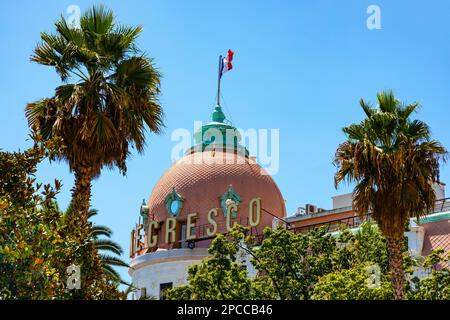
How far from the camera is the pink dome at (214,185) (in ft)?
144

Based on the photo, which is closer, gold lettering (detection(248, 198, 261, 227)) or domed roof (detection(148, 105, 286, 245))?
gold lettering (detection(248, 198, 261, 227))

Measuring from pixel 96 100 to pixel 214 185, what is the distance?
21.6m

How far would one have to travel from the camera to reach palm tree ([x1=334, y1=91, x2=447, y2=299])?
25.0 meters

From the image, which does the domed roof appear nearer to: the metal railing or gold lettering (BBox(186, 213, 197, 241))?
gold lettering (BBox(186, 213, 197, 241))

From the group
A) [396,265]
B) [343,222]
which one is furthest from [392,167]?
[343,222]

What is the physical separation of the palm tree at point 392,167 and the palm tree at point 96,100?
6.10 metres

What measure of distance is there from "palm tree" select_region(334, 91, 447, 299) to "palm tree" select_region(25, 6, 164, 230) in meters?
6.10

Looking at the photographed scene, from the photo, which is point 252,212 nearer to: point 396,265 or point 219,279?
point 219,279

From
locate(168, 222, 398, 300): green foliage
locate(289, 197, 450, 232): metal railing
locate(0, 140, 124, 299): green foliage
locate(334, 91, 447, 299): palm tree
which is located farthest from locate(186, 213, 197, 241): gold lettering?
locate(0, 140, 124, 299): green foliage

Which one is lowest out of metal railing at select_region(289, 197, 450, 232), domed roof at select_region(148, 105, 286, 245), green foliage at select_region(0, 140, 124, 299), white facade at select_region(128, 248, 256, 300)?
green foliage at select_region(0, 140, 124, 299)

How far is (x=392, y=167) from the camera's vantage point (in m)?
25.0

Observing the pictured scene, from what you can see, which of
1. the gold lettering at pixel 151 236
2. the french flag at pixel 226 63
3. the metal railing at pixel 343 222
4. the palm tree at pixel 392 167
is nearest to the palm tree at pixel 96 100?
the palm tree at pixel 392 167

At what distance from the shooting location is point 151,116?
23.6m

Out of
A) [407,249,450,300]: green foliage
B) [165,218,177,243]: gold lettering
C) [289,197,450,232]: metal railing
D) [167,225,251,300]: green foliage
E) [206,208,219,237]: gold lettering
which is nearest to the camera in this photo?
[407,249,450,300]: green foliage
